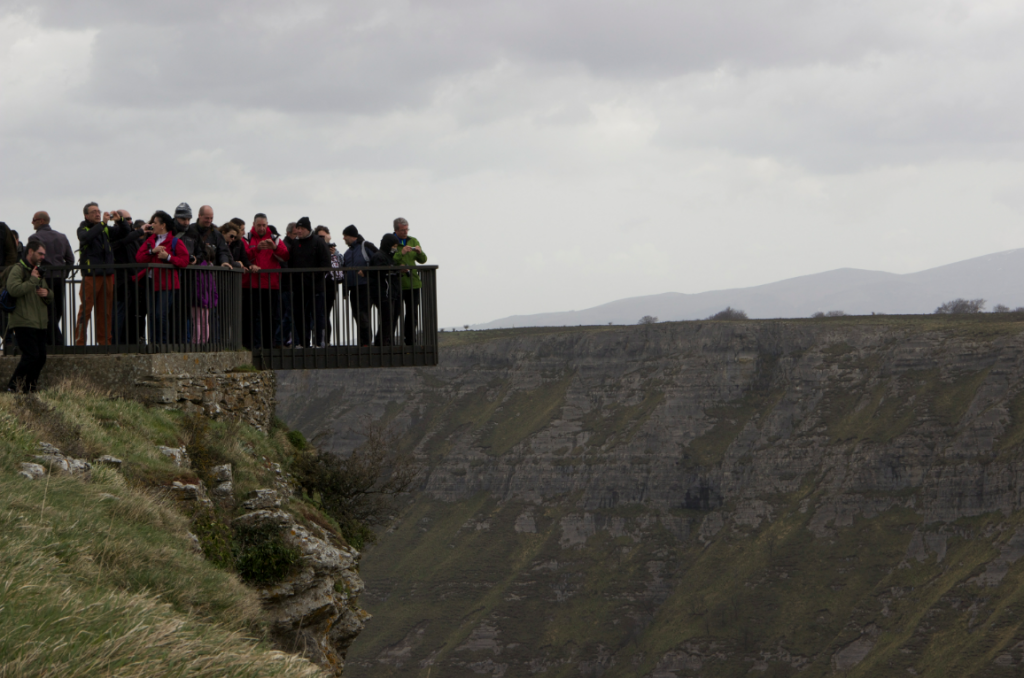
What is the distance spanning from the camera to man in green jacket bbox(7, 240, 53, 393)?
10.4 meters

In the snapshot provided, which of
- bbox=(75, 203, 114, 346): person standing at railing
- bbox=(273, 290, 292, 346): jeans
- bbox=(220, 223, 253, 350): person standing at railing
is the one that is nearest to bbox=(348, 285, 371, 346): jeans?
bbox=(273, 290, 292, 346): jeans

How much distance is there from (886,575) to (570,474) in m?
34.7

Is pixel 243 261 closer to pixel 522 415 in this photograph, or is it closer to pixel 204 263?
pixel 204 263

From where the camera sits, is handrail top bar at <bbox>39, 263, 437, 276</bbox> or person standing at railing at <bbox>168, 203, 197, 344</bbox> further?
person standing at railing at <bbox>168, 203, 197, 344</bbox>

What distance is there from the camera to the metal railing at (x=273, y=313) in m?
11.7

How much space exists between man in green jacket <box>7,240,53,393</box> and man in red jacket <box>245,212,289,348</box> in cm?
338

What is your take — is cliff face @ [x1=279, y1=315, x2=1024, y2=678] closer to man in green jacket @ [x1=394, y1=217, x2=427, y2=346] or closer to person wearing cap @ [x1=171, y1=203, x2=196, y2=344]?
man in green jacket @ [x1=394, y1=217, x2=427, y2=346]

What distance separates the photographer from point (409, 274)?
14109 millimetres

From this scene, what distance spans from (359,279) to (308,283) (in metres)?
0.94

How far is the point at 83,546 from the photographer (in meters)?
6.24

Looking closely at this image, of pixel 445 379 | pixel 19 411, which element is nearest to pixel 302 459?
pixel 19 411

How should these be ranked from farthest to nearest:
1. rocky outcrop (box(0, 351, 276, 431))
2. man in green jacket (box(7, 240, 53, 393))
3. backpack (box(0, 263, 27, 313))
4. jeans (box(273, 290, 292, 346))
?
jeans (box(273, 290, 292, 346)), rocky outcrop (box(0, 351, 276, 431)), backpack (box(0, 263, 27, 313)), man in green jacket (box(7, 240, 53, 393))

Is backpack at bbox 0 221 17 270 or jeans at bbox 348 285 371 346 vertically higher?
backpack at bbox 0 221 17 270

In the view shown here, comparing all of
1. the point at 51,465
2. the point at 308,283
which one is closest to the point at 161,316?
the point at 308,283
